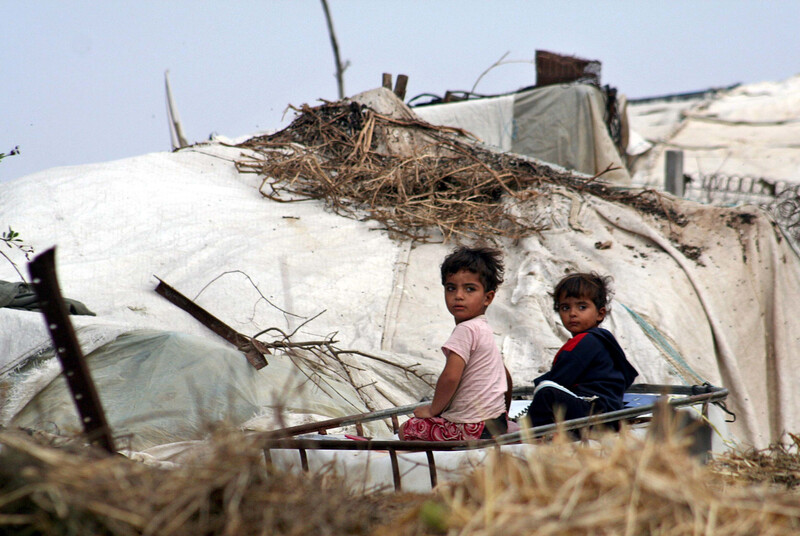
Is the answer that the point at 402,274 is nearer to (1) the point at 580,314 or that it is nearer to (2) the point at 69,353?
(1) the point at 580,314

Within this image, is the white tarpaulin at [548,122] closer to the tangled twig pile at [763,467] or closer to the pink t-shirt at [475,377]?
the pink t-shirt at [475,377]

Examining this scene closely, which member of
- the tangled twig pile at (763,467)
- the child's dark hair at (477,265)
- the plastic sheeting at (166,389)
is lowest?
the tangled twig pile at (763,467)

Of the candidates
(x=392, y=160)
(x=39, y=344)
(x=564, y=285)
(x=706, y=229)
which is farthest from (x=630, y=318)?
(x=39, y=344)

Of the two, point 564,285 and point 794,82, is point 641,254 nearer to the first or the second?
point 564,285

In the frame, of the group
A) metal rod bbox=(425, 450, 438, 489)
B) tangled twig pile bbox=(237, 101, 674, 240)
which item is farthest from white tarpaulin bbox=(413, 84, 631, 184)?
metal rod bbox=(425, 450, 438, 489)

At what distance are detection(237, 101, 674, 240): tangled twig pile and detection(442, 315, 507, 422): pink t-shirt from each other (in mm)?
2703

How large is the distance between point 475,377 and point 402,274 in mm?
2407

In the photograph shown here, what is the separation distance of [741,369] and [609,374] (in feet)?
9.63

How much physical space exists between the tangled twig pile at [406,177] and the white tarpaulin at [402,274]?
0.60ft

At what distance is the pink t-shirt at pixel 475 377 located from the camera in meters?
2.59

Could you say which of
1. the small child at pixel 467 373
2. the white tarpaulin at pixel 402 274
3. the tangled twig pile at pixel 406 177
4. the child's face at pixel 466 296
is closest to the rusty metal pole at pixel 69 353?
the small child at pixel 467 373

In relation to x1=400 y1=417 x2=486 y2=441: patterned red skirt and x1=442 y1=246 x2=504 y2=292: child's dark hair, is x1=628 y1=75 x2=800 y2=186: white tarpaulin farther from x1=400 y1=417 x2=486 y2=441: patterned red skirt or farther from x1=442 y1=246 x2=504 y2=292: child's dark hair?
x1=400 y1=417 x2=486 y2=441: patterned red skirt

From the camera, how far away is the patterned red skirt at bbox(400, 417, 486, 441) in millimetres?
2594

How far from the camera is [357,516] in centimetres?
126
